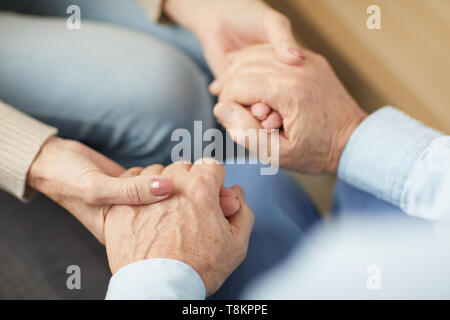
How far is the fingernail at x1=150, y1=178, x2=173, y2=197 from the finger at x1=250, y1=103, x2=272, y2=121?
6.7 inches

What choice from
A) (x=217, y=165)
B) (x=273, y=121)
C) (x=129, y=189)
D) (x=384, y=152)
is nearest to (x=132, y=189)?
(x=129, y=189)

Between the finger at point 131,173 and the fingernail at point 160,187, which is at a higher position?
the fingernail at point 160,187

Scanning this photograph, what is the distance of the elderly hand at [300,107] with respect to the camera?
616 millimetres

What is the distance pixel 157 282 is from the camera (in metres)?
0.44

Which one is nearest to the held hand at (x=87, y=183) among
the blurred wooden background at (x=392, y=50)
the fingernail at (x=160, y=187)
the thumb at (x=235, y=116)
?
the fingernail at (x=160, y=187)

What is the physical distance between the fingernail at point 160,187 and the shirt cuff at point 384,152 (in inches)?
10.0

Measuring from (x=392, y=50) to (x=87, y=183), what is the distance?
49cm

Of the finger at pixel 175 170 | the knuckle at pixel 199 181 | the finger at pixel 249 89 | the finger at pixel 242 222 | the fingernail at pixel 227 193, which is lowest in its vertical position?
the finger at pixel 242 222

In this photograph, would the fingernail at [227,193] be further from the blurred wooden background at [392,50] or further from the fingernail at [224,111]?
the blurred wooden background at [392,50]

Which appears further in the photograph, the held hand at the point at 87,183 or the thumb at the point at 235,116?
the thumb at the point at 235,116

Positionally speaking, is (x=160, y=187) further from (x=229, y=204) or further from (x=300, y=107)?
A: (x=300, y=107)

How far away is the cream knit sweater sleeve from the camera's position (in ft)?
1.89

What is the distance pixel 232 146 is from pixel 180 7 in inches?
10.8
